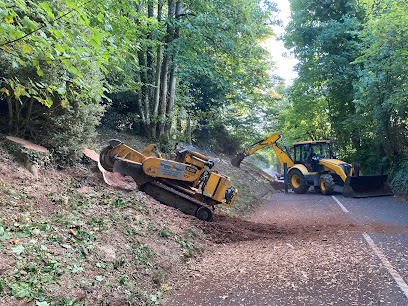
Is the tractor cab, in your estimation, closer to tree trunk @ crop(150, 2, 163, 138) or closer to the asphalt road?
the asphalt road

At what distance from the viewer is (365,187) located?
12750 mm

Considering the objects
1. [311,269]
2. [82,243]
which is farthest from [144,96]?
[311,269]

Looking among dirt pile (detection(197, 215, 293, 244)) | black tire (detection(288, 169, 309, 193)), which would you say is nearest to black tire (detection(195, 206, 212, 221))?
dirt pile (detection(197, 215, 293, 244))

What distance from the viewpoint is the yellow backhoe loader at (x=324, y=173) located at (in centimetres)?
1266

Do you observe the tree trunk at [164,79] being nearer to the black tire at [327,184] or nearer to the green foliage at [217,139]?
the green foliage at [217,139]

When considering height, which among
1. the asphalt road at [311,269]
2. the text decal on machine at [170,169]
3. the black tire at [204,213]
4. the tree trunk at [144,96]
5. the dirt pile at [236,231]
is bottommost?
the dirt pile at [236,231]

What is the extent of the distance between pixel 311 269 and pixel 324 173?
36.2 feet

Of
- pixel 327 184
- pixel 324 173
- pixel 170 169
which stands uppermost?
pixel 170 169

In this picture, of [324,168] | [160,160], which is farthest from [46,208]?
[324,168]

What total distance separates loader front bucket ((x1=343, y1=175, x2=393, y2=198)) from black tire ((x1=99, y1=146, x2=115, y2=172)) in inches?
388

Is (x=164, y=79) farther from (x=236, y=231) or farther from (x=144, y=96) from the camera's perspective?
(x=236, y=231)

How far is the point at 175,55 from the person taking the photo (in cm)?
1149

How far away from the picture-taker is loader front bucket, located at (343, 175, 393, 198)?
40.9 feet

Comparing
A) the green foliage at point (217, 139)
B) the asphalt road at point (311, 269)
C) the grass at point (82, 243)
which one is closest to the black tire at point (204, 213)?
the grass at point (82, 243)
